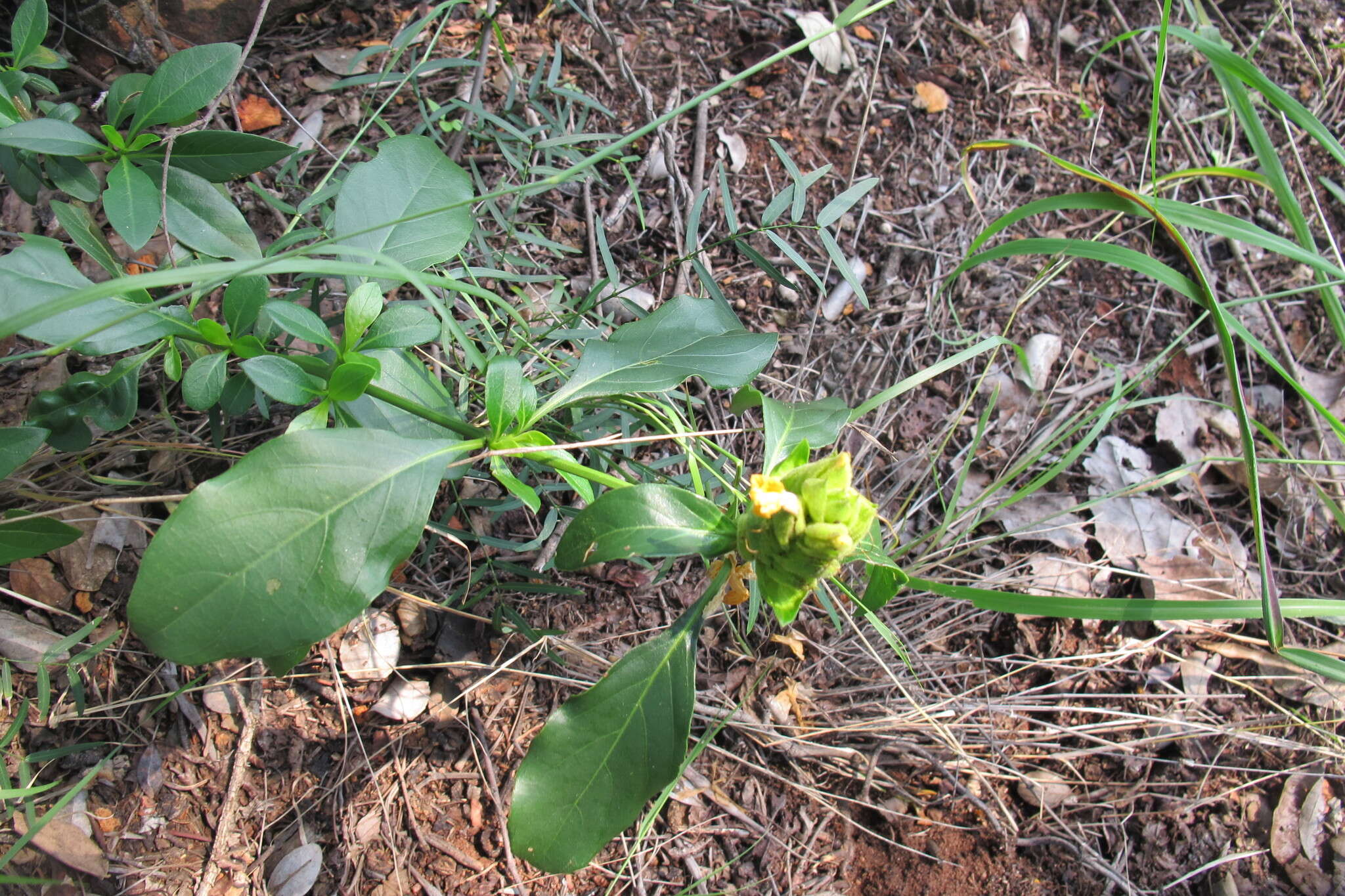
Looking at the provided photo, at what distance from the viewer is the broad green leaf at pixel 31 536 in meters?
1.27

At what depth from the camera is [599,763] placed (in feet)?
3.93

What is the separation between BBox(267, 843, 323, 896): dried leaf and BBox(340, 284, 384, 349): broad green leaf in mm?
1009

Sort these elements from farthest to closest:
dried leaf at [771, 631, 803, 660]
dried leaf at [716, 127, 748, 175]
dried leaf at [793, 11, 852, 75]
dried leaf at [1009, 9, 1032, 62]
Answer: dried leaf at [1009, 9, 1032, 62], dried leaf at [793, 11, 852, 75], dried leaf at [716, 127, 748, 175], dried leaf at [771, 631, 803, 660]

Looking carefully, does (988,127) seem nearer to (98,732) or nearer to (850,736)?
(850,736)

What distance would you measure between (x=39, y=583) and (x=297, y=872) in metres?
0.75

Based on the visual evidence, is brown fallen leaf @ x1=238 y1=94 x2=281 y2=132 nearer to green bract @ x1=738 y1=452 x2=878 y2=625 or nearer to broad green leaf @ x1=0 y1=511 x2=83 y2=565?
broad green leaf @ x1=0 y1=511 x2=83 y2=565

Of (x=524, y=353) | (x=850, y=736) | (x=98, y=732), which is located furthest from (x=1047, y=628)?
(x=98, y=732)

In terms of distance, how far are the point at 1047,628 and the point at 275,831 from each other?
1.86m

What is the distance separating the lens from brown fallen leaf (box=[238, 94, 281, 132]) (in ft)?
6.33

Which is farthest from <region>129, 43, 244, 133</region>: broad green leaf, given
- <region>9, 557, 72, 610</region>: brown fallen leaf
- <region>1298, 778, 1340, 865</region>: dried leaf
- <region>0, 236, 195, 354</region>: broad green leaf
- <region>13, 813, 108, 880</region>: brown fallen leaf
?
<region>1298, 778, 1340, 865</region>: dried leaf

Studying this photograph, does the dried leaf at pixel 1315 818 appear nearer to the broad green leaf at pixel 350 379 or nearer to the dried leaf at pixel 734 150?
the dried leaf at pixel 734 150

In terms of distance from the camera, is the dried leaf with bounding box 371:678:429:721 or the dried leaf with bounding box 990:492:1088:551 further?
the dried leaf with bounding box 990:492:1088:551

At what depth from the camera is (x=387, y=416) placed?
4.18 ft

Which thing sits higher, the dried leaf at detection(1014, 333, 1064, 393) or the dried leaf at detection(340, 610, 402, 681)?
the dried leaf at detection(1014, 333, 1064, 393)
